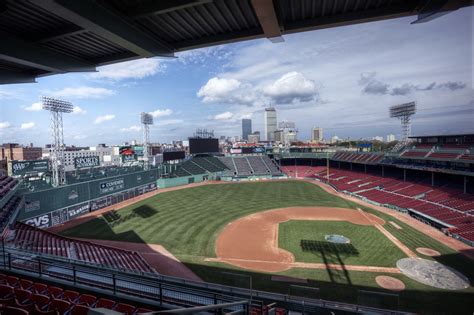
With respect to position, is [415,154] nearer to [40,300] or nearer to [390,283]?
[390,283]

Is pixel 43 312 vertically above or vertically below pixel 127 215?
above

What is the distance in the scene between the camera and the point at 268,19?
571 centimetres

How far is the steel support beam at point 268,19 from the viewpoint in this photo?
5.10 m

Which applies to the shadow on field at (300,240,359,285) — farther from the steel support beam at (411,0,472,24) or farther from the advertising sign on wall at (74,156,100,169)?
the advertising sign on wall at (74,156,100,169)

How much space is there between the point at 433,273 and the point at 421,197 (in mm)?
21957

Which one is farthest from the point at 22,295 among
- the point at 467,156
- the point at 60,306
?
the point at 467,156

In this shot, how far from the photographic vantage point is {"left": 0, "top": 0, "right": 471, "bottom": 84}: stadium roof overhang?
5207mm

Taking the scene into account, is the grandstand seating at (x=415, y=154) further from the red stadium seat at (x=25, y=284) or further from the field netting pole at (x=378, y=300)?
the red stadium seat at (x=25, y=284)

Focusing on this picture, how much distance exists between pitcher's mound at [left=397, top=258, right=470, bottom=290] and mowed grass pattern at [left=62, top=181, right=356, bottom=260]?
51.7ft

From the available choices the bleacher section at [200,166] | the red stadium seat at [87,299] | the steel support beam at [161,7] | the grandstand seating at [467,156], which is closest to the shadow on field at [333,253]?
the red stadium seat at [87,299]

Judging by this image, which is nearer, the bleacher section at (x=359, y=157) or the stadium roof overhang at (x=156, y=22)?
the stadium roof overhang at (x=156, y=22)

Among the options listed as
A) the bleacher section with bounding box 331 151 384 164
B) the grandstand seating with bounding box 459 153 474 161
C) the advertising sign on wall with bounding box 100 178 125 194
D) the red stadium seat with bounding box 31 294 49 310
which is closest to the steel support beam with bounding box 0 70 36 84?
the red stadium seat with bounding box 31 294 49 310

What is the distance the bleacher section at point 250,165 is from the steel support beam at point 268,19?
58.0 metres

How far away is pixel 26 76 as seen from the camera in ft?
27.9
